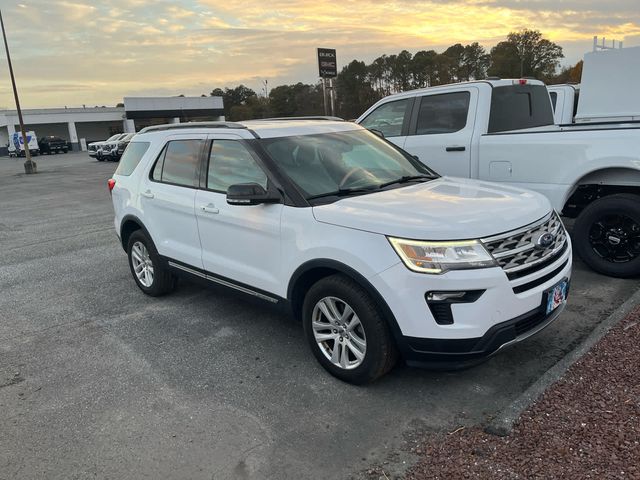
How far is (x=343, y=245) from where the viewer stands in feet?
11.0

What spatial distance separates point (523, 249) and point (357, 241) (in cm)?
105

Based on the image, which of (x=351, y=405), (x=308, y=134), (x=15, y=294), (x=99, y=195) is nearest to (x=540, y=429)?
(x=351, y=405)

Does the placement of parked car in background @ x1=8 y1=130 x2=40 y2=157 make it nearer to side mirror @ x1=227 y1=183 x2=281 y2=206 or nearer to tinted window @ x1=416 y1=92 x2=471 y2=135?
tinted window @ x1=416 y1=92 x2=471 y2=135

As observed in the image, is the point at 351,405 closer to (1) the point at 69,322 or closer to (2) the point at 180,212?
(2) the point at 180,212

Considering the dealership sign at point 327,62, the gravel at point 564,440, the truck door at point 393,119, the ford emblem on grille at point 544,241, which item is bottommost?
the gravel at point 564,440

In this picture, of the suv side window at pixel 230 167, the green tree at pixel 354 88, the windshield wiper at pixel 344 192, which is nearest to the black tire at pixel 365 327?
the windshield wiper at pixel 344 192

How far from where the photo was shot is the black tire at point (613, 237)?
5.09 meters

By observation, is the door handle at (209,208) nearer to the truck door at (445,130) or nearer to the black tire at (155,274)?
the black tire at (155,274)

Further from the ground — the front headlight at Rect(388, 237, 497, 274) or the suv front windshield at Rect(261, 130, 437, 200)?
the suv front windshield at Rect(261, 130, 437, 200)

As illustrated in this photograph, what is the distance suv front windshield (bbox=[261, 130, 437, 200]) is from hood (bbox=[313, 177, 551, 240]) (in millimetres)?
252

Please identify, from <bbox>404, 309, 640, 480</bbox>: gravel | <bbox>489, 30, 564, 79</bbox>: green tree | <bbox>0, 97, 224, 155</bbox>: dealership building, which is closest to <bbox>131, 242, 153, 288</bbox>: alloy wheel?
<bbox>404, 309, 640, 480</bbox>: gravel

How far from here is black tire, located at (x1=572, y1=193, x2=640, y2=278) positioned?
16.7ft

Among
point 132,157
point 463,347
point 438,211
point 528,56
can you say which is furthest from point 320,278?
point 528,56

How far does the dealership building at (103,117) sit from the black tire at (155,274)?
2340 inches
